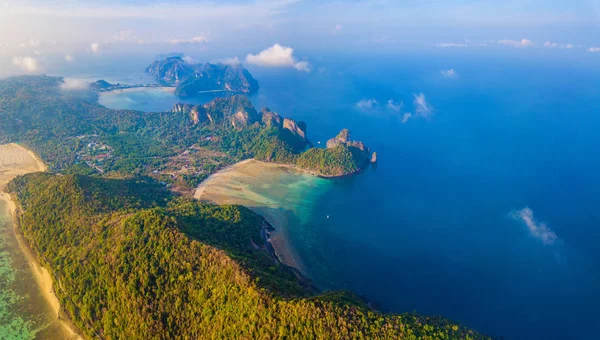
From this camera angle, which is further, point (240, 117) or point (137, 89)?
point (137, 89)

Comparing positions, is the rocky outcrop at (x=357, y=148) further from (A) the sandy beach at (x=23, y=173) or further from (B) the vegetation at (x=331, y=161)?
(A) the sandy beach at (x=23, y=173)

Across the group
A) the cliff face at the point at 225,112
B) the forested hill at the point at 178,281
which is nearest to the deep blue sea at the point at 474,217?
the forested hill at the point at 178,281

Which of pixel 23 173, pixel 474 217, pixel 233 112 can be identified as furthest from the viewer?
pixel 233 112

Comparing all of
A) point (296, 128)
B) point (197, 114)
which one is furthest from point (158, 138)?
point (296, 128)

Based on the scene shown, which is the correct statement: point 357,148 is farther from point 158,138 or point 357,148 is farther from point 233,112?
point 158,138

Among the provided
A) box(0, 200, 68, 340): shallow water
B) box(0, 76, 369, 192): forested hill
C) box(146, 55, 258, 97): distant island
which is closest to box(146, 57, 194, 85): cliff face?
box(146, 55, 258, 97): distant island

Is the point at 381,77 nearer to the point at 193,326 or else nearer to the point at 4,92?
the point at 4,92

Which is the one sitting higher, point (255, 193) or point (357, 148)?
point (357, 148)
